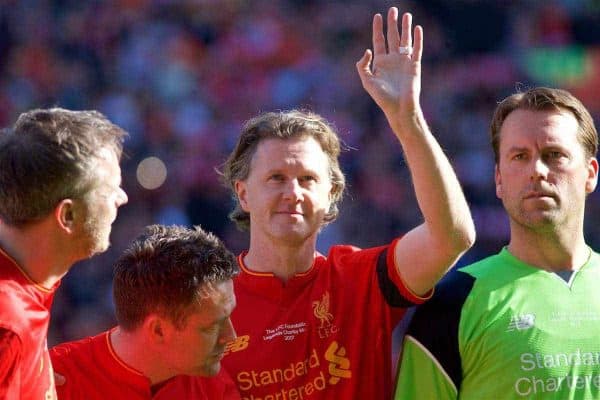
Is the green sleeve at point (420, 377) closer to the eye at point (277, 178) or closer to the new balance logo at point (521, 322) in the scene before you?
the new balance logo at point (521, 322)

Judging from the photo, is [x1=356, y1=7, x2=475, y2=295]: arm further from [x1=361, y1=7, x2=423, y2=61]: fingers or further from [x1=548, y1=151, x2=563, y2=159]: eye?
[x1=548, y1=151, x2=563, y2=159]: eye

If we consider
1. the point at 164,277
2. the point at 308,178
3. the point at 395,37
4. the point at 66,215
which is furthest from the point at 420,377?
the point at 66,215

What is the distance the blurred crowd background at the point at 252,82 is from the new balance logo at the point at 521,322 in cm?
431

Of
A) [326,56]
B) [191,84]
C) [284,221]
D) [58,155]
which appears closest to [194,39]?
[191,84]

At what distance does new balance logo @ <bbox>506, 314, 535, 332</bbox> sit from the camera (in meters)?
3.15

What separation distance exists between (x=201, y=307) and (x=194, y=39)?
6.78m

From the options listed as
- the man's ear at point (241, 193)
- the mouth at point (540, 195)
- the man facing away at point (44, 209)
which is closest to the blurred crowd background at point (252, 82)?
the man's ear at point (241, 193)

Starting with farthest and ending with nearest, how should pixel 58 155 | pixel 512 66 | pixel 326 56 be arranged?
pixel 326 56 → pixel 512 66 → pixel 58 155

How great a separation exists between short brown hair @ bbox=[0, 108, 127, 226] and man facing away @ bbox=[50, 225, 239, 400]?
0.48 m

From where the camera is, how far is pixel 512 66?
8547mm

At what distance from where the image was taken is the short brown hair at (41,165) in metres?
2.55

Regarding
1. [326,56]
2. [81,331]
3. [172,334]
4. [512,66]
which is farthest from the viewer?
[326,56]

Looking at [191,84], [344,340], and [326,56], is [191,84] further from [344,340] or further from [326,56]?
[344,340]

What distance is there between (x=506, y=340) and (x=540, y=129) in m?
0.74
